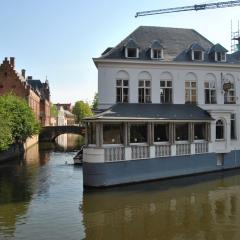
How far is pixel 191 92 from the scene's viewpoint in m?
37.5

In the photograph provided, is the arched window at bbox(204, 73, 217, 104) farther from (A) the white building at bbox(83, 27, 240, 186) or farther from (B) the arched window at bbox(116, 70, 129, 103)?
(B) the arched window at bbox(116, 70, 129, 103)

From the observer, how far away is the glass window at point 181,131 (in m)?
35.0

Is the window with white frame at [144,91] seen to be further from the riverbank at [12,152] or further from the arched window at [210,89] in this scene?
the riverbank at [12,152]

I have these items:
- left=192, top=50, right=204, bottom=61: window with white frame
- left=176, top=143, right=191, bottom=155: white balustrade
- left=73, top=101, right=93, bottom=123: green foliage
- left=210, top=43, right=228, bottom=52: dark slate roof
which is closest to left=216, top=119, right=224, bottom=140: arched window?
left=176, top=143, right=191, bottom=155: white balustrade

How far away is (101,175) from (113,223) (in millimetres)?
8853

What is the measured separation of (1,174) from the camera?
39969 mm

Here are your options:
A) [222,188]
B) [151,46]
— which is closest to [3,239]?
[222,188]

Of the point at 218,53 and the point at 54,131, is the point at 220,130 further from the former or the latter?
the point at 54,131

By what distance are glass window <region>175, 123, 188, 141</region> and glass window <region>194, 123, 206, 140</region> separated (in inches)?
47.9

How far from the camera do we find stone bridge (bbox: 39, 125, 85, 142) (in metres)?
93.4

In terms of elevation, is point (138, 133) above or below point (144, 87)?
below

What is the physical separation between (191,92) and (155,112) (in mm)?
4823

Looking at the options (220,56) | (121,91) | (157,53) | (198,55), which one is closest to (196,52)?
(198,55)

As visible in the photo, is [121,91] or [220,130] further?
[220,130]
